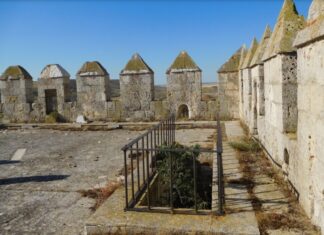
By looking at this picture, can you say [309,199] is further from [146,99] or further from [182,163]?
[146,99]

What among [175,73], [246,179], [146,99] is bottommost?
[246,179]

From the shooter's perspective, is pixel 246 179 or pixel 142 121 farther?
pixel 142 121

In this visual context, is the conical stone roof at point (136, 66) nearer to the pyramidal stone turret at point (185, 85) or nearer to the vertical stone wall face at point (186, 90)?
the pyramidal stone turret at point (185, 85)

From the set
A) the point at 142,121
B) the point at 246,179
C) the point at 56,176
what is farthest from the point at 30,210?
the point at 142,121

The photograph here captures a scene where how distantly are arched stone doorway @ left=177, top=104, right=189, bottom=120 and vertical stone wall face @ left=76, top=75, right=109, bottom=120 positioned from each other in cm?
312

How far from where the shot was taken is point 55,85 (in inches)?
570

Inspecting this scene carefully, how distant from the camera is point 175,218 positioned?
369 cm

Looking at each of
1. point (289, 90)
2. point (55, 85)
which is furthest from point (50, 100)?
point (289, 90)

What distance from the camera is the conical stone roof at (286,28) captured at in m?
4.70

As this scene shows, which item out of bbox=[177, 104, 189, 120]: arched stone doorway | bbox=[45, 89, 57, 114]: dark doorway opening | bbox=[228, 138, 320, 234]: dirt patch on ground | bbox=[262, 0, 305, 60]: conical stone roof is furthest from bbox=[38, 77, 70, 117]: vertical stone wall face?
bbox=[262, 0, 305, 60]: conical stone roof

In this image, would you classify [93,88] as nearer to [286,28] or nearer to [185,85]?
[185,85]

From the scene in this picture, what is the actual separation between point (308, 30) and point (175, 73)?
9.92 meters

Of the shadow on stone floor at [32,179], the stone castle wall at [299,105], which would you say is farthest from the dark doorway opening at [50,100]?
the stone castle wall at [299,105]

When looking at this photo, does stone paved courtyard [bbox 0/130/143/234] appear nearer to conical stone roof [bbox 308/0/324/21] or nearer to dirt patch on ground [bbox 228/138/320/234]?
dirt patch on ground [bbox 228/138/320/234]
